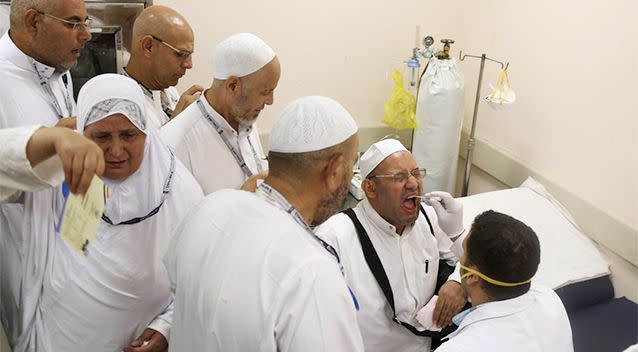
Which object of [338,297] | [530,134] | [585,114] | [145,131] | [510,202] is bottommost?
[510,202]

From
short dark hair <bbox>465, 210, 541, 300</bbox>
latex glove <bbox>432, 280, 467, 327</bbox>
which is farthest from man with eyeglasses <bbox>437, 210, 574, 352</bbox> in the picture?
latex glove <bbox>432, 280, 467, 327</bbox>

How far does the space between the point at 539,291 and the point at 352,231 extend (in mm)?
787

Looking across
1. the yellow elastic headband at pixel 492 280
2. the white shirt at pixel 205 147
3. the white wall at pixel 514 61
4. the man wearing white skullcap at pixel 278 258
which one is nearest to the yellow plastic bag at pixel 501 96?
the white wall at pixel 514 61

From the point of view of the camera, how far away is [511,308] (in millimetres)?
1492

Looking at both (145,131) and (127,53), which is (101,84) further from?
(127,53)

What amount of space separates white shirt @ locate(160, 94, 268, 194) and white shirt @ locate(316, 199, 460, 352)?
1.58ft

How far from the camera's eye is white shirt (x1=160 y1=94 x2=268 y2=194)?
7.06 feet

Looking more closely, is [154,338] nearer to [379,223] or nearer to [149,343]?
[149,343]

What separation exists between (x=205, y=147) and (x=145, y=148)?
0.60 meters

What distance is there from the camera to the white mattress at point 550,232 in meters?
2.64

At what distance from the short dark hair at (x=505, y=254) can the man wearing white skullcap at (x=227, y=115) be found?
108 centimetres

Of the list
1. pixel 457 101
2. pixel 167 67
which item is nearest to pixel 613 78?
pixel 457 101

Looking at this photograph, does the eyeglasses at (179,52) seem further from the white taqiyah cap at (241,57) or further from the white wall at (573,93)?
→ the white wall at (573,93)

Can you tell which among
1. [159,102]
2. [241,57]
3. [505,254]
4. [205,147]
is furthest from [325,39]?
[505,254]
